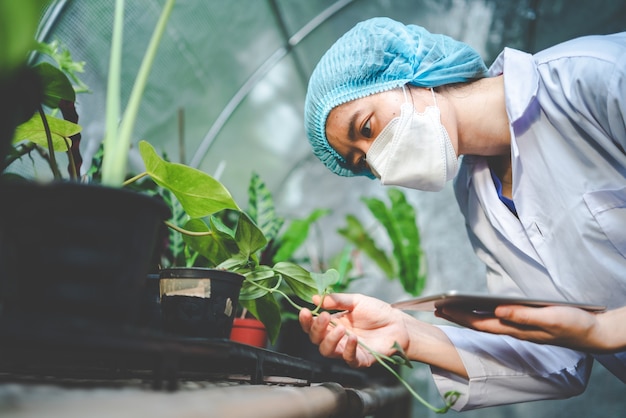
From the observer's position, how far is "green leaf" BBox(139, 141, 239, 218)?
2.11 feet

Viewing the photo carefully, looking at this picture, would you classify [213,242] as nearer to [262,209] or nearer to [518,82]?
[262,209]

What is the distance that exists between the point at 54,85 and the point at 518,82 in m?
0.86

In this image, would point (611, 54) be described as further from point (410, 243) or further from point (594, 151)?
point (410, 243)

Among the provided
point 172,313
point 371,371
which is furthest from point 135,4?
point 371,371

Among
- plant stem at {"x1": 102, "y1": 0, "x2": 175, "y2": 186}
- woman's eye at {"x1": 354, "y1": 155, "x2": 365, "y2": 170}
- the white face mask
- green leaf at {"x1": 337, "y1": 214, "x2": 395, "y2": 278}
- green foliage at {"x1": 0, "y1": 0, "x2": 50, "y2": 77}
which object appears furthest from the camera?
green leaf at {"x1": 337, "y1": 214, "x2": 395, "y2": 278}

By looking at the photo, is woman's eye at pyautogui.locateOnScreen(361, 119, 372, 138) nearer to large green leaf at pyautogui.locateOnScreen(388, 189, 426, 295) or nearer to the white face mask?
the white face mask

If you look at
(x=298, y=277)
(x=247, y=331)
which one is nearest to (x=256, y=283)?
(x=298, y=277)

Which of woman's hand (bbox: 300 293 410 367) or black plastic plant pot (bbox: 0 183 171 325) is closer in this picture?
black plastic plant pot (bbox: 0 183 171 325)

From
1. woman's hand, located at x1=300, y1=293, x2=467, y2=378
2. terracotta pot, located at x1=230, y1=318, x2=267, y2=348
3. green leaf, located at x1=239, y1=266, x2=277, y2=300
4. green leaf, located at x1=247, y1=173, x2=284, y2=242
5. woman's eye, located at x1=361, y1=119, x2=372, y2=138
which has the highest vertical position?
woman's eye, located at x1=361, y1=119, x2=372, y2=138

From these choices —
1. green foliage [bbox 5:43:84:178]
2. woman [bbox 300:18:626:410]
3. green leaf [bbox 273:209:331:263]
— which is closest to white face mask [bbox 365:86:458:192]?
woman [bbox 300:18:626:410]

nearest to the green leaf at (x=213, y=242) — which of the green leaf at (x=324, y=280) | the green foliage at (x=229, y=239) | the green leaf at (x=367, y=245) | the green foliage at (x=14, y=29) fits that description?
the green foliage at (x=229, y=239)

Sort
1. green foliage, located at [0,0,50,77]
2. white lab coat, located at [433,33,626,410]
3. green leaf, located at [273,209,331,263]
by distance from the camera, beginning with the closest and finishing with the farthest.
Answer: green foliage, located at [0,0,50,77], white lab coat, located at [433,33,626,410], green leaf, located at [273,209,331,263]

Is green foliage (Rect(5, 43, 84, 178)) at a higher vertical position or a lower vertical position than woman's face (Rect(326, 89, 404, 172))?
lower

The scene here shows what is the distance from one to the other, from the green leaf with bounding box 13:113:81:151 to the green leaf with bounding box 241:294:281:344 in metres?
0.39
